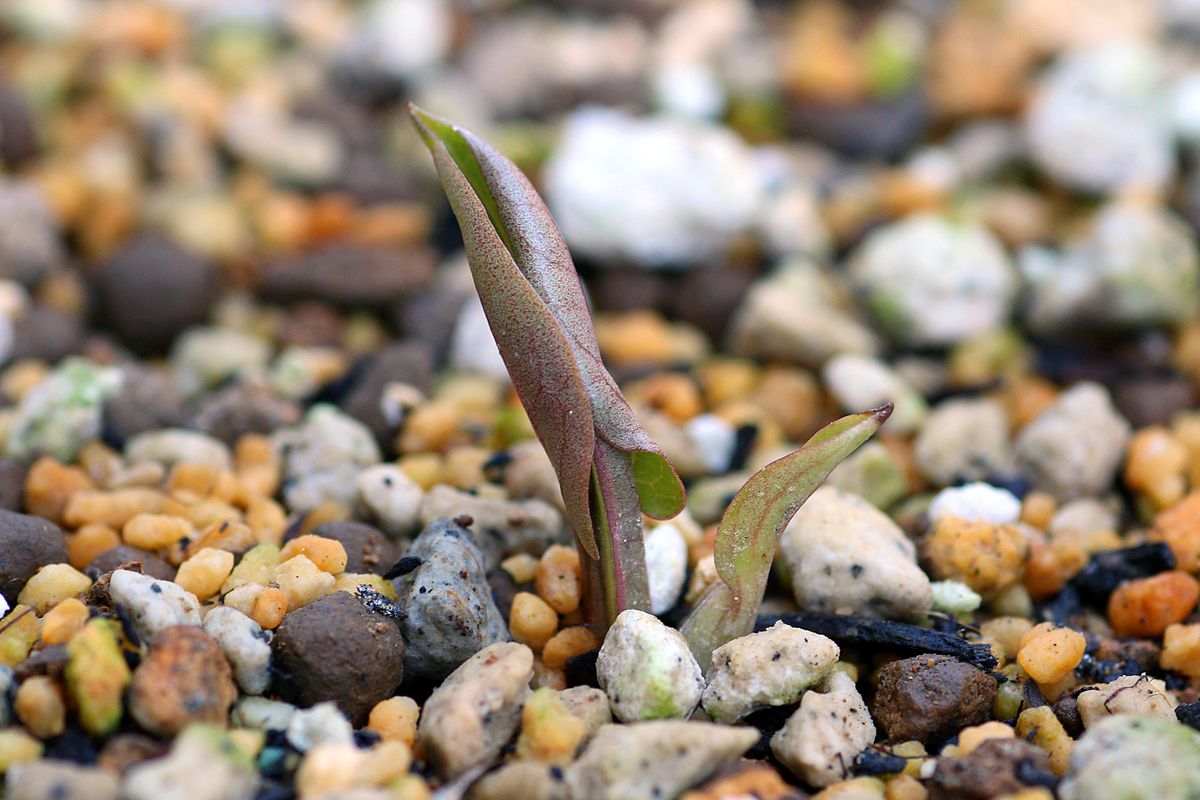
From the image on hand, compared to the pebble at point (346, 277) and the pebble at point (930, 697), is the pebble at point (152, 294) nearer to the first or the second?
the pebble at point (346, 277)

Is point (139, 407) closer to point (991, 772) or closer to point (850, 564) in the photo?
point (850, 564)

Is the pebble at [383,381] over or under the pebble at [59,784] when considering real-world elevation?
over

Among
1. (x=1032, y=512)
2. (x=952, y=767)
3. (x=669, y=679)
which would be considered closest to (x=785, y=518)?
(x=669, y=679)

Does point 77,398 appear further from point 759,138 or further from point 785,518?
point 759,138

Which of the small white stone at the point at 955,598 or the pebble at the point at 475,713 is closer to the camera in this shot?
the pebble at the point at 475,713

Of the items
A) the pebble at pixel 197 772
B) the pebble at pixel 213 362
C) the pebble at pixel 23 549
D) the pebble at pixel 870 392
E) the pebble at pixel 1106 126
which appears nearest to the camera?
the pebble at pixel 197 772

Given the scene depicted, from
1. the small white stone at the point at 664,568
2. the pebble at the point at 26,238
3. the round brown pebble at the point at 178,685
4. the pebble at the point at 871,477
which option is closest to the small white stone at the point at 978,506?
the pebble at the point at 871,477

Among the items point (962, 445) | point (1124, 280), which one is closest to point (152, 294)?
point (962, 445)
